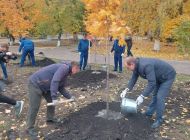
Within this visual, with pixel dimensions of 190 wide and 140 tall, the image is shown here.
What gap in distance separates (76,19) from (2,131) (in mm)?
27624

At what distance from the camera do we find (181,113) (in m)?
8.68

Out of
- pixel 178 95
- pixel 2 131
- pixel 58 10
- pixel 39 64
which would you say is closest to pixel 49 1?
pixel 58 10

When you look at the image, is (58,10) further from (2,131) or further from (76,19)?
(2,131)

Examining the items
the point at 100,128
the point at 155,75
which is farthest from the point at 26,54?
the point at 155,75

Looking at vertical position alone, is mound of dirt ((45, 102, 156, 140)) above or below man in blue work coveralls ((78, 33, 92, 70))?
below

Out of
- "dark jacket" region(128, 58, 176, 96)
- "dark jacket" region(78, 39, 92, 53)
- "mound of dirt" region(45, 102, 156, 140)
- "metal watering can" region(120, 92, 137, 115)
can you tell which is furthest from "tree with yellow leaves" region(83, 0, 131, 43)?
"dark jacket" region(78, 39, 92, 53)

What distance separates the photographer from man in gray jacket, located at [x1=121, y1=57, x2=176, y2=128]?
23.1ft

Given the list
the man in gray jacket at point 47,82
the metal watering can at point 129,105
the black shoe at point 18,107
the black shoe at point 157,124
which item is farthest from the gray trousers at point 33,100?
the black shoe at point 157,124

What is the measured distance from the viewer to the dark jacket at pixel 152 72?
23.1ft

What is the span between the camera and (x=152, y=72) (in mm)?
7051

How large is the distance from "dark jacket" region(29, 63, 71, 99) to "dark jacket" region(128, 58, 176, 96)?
1441 mm

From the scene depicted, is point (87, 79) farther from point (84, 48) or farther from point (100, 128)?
point (100, 128)

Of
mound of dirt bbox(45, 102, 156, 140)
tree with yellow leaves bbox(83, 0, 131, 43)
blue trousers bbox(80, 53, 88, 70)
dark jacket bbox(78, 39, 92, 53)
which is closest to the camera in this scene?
mound of dirt bbox(45, 102, 156, 140)

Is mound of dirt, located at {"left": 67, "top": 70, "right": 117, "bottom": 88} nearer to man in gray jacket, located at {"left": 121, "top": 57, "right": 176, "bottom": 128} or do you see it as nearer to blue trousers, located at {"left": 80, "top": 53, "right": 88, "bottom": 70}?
blue trousers, located at {"left": 80, "top": 53, "right": 88, "bottom": 70}
